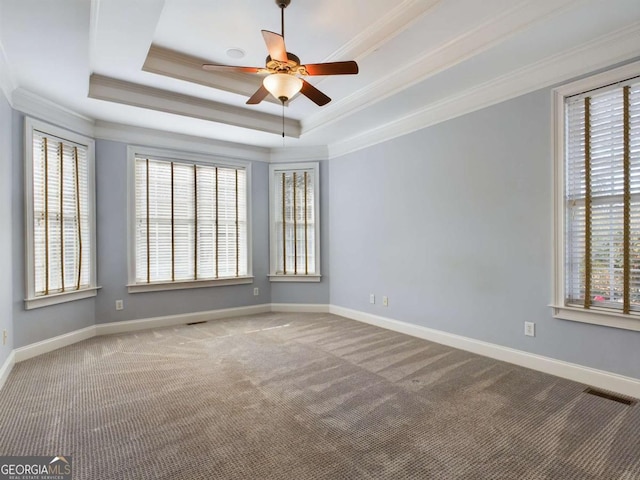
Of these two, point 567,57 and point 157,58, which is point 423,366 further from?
point 157,58

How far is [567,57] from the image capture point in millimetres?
2760

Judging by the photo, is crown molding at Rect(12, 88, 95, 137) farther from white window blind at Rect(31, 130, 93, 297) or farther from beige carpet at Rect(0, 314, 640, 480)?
beige carpet at Rect(0, 314, 640, 480)

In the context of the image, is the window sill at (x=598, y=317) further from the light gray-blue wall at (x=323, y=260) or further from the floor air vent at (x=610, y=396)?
the light gray-blue wall at (x=323, y=260)

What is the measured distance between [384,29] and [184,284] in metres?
3.90

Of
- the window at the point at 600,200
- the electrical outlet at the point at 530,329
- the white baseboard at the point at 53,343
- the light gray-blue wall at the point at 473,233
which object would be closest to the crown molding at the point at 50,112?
the white baseboard at the point at 53,343

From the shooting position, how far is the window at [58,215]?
348 centimetres

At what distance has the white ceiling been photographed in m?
2.37

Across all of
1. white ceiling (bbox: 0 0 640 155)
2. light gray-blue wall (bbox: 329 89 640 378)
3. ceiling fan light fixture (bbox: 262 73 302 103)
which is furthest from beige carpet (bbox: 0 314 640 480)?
white ceiling (bbox: 0 0 640 155)

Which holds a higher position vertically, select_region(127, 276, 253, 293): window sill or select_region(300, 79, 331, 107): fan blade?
select_region(300, 79, 331, 107): fan blade

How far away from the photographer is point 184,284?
481 cm

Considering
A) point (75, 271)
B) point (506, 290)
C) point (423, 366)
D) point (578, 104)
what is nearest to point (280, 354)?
point (423, 366)

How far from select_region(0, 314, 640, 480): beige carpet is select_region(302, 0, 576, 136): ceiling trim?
2.65m

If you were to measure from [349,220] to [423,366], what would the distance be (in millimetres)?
2475

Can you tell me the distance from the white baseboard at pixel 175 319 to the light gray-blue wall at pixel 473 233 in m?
1.64
